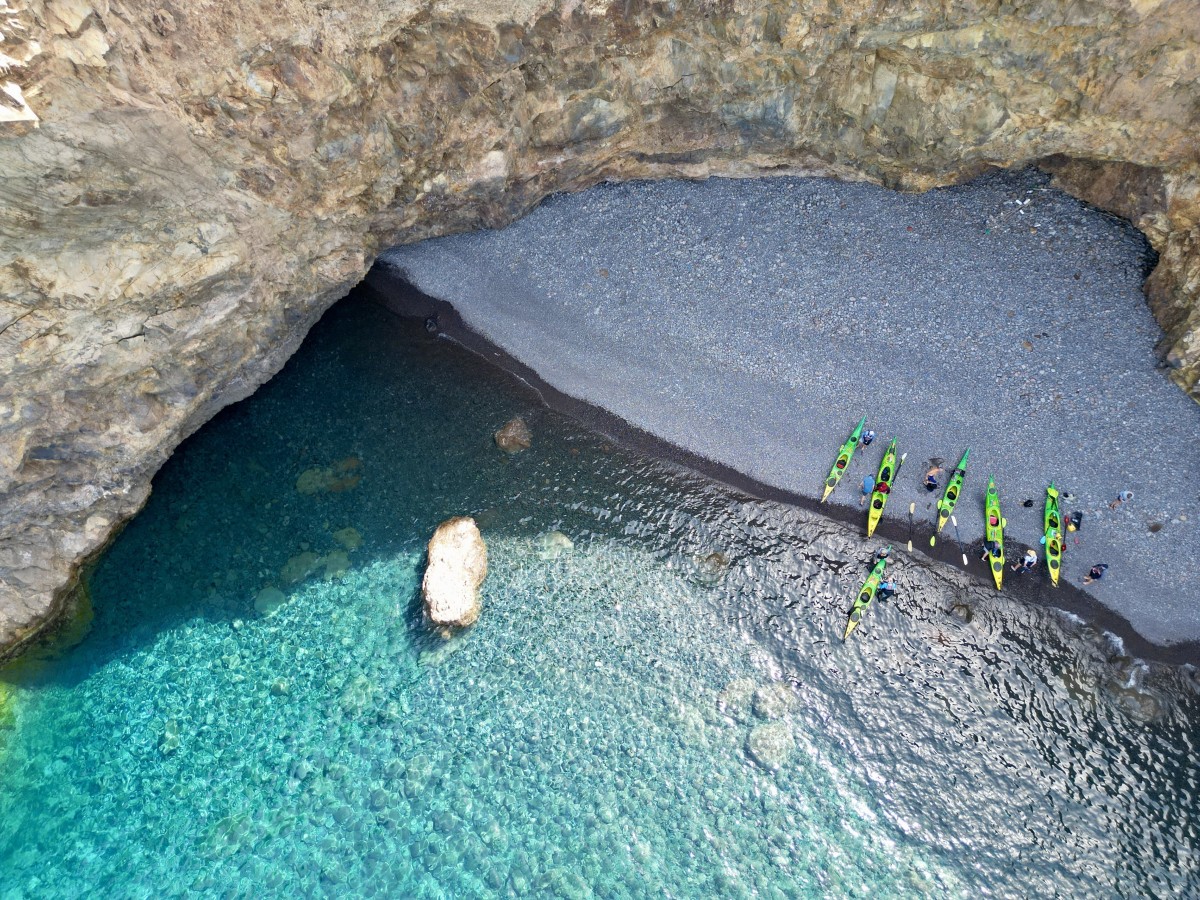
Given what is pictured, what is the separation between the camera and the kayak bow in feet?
64.2

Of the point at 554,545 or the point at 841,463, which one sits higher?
the point at 841,463

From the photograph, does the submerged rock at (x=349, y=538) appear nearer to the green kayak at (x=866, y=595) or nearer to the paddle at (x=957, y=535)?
the green kayak at (x=866, y=595)

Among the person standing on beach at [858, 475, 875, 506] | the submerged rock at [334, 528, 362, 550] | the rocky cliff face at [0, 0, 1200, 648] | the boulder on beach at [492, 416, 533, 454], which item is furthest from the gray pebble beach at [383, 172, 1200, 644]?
the submerged rock at [334, 528, 362, 550]

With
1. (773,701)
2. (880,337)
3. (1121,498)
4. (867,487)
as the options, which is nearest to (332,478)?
(773,701)

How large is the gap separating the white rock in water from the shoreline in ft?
16.7

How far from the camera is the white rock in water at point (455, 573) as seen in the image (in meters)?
18.0

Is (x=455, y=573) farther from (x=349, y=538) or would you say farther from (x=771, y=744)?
(x=771, y=744)

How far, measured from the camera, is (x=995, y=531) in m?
19.0

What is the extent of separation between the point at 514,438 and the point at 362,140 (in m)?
8.94

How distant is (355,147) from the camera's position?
17.1 m

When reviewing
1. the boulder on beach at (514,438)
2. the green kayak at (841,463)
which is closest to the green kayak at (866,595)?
the green kayak at (841,463)

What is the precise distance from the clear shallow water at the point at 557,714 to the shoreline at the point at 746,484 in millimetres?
458

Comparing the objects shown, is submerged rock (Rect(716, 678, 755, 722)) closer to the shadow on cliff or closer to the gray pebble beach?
the gray pebble beach

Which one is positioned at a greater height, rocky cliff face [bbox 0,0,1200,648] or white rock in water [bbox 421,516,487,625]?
rocky cliff face [bbox 0,0,1200,648]
